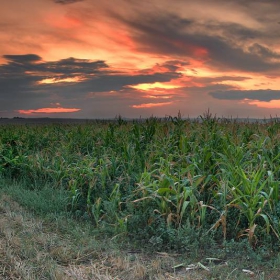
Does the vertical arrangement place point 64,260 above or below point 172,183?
below

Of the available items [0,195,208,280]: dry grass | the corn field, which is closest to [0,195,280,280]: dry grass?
[0,195,208,280]: dry grass

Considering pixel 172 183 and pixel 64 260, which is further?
pixel 172 183

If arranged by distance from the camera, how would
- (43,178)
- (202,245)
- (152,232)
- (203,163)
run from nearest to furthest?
1. (202,245)
2. (152,232)
3. (203,163)
4. (43,178)

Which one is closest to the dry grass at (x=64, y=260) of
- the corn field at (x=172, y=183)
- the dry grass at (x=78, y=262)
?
the dry grass at (x=78, y=262)

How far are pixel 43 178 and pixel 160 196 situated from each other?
377 centimetres

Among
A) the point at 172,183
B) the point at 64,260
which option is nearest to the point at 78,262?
the point at 64,260

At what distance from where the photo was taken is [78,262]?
4469mm

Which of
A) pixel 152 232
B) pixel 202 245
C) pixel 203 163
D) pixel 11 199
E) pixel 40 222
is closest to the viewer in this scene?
pixel 202 245

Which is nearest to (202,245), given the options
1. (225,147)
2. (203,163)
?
(203,163)

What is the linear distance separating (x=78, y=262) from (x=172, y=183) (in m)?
1.55

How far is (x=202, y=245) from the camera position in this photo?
4.76m

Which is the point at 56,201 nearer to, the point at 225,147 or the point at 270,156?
the point at 225,147

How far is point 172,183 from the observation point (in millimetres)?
5262

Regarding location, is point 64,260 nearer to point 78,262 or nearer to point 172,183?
point 78,262
